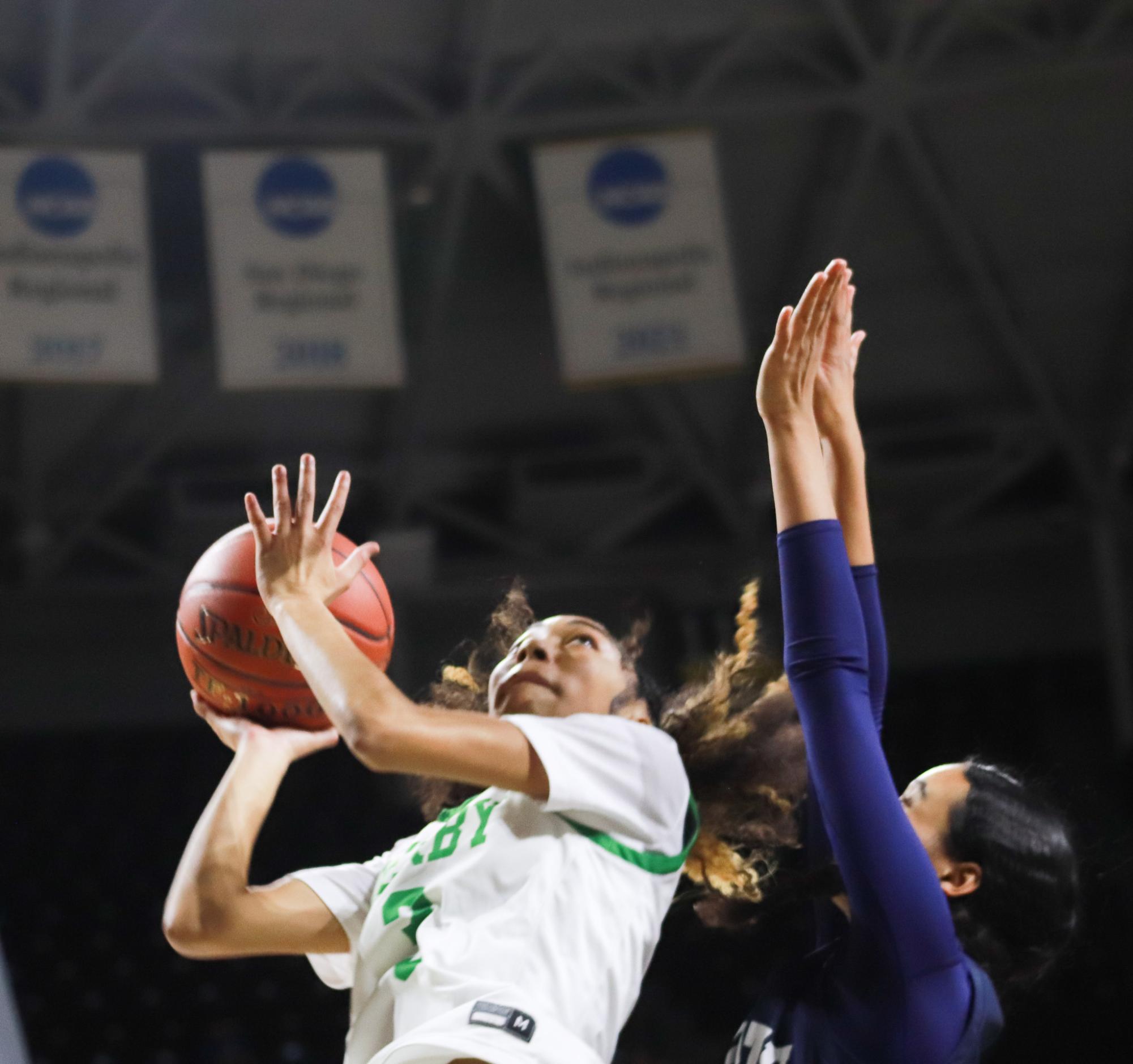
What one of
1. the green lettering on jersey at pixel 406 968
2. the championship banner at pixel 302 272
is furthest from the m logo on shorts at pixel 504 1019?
the championship banner at pixel 302 272

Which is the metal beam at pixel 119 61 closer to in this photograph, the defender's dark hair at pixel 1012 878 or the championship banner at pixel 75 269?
the championship banner at pixel 75 269

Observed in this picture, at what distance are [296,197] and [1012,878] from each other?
19.0ft

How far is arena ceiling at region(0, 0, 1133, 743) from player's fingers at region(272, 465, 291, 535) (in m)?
5.57

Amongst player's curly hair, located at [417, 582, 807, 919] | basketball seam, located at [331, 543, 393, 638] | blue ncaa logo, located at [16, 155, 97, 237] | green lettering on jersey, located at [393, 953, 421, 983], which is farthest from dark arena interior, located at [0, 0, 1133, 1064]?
Answer: green lettering on jersey, located at [393, 953, 421, 983]

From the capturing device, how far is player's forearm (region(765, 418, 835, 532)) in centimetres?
174

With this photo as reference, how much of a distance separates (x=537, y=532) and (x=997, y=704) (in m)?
3.40

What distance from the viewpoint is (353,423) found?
904cm

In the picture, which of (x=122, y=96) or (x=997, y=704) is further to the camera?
(x=997, y=704)

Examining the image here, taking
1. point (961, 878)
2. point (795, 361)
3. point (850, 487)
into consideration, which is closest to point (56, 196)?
point (850, 487)

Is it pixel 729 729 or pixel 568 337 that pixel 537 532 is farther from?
pixel 729 729

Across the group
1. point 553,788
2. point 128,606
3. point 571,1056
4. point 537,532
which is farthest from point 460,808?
point 128,606

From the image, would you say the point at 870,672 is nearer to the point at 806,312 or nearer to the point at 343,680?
the point at 806,312

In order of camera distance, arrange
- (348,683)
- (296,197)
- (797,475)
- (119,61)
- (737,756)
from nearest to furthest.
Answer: (348,683) < (797,475) < (737,756) < (119,61) < (296,197)

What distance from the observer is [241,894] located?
6.16 feet
